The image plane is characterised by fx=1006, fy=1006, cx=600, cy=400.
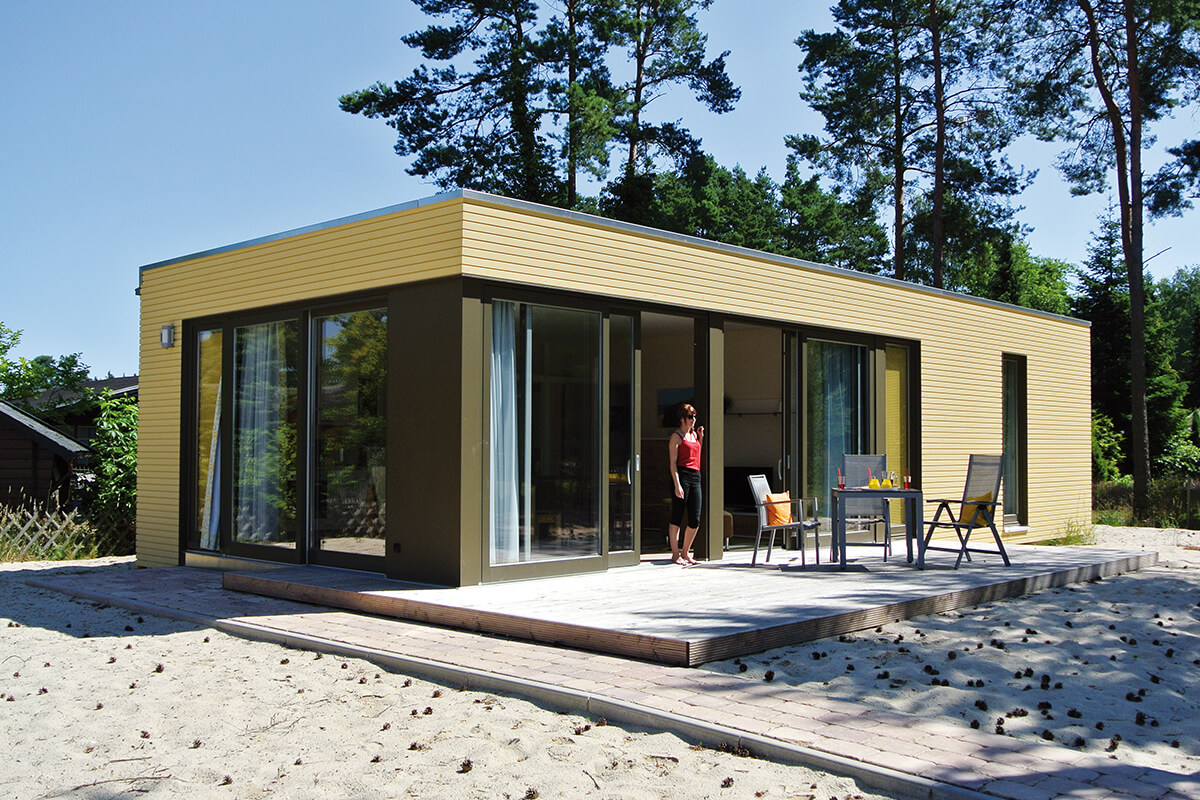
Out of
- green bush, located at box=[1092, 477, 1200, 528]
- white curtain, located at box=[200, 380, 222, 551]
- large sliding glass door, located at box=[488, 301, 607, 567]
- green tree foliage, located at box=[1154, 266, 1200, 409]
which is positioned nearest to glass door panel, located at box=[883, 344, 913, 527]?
large sliding glass door, located at box=[488, 301, 607, 567]

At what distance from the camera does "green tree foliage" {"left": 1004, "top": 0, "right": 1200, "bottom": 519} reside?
1962 cm

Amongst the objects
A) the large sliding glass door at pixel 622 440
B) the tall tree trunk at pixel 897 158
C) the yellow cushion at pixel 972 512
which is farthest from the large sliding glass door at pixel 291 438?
the tall tree trunk at pixel 897 158

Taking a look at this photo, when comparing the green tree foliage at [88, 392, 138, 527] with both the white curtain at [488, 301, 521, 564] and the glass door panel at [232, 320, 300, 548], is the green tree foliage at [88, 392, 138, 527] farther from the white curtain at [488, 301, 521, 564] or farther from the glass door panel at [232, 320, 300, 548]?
the white curtain at [488, 301, 521, 564]

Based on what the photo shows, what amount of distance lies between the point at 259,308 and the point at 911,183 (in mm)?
19138

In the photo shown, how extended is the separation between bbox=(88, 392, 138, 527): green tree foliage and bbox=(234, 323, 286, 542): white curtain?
3.53 metres

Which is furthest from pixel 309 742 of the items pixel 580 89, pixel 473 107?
pixel 473 107

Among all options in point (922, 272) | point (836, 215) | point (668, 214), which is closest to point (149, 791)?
point (668, 214)

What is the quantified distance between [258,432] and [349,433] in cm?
142

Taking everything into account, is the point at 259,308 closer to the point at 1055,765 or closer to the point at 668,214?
the point at 1055,765

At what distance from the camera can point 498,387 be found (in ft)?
25.1

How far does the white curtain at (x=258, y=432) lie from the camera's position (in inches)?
356

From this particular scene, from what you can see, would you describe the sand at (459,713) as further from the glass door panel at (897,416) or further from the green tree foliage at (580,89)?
the green tree foliage at (580,89)

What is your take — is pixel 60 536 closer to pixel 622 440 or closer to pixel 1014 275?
pixel 622 440

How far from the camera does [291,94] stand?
16.9 m
